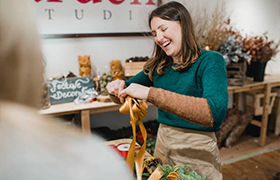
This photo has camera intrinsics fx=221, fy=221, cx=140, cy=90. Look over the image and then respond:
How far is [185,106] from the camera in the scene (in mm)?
898

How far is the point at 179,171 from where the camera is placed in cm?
84

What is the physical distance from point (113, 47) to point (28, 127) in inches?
89.4

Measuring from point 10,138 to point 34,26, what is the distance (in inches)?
5.4

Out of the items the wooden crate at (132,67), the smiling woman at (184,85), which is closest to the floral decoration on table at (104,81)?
the wooden crate at (132,67)

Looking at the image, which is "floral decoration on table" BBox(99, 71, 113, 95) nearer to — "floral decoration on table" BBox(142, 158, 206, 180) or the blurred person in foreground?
"floral decoration on table" BBox(142, 158, 206, 180)

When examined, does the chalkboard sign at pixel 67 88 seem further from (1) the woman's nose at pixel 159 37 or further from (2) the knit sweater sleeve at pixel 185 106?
(2) the knit sweater sleeve at pixel 185 106

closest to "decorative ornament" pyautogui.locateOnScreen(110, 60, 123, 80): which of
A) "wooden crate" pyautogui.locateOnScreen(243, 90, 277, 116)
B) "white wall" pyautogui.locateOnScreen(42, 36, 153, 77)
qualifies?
"white wall" pyautogui.locateOnScreen(42, 36, 153, 77)

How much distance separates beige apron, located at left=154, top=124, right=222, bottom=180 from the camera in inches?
45.7

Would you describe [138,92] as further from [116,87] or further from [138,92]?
[116,87]

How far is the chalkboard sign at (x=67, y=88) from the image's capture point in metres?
1.99

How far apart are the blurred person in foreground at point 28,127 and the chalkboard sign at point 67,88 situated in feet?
5.90

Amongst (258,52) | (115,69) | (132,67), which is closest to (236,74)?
(258,52)

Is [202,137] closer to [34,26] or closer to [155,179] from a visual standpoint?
[155,179]

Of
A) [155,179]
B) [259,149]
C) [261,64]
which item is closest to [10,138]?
[155,179]
